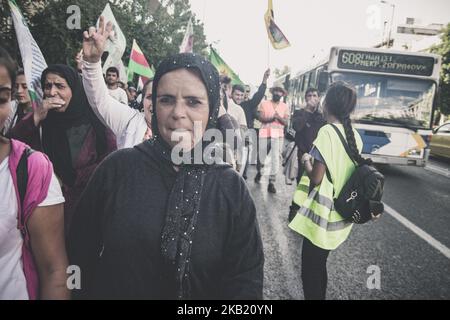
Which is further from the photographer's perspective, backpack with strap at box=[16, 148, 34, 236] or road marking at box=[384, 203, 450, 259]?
road marking at box=[384, 203, 450, 259]

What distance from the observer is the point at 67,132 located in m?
2.47

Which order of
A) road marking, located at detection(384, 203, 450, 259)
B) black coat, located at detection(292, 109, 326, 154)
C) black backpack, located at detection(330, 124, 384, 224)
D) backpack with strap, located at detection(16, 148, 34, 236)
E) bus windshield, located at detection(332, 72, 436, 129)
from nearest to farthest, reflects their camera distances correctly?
backpack with strap, located at detection(16, 148, 34, 236) < black backpack, located at detection(330, 124, 384, 224) < road marking, located at detection(384, 203, 450, 259) < black coat, located at detection(292, 109, 326, 154) < bus windshield, located at detection(332, 72, 436, 129)

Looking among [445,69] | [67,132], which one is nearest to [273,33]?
[67,132]

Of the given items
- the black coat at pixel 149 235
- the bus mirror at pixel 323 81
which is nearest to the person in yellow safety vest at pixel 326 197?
the black coat at pixel 149 235

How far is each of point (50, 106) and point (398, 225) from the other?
16.3 ft

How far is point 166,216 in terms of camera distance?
1.34m

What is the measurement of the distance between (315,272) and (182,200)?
159 centimetres

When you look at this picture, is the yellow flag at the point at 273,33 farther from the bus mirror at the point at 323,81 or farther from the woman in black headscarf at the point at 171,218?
the woman in black headscarf at the point at 171,218

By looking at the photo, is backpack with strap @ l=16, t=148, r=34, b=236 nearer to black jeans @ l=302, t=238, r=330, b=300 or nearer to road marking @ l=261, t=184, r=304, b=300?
black jeans @ l=302, t=238, r=330, b=300

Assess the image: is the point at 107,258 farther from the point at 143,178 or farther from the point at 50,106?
the point at 50,106

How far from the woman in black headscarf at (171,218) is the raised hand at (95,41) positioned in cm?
82

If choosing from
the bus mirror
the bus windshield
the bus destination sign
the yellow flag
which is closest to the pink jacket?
the yellow flag

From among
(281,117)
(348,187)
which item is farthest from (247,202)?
(281,117)

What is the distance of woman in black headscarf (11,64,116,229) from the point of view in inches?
95.0
